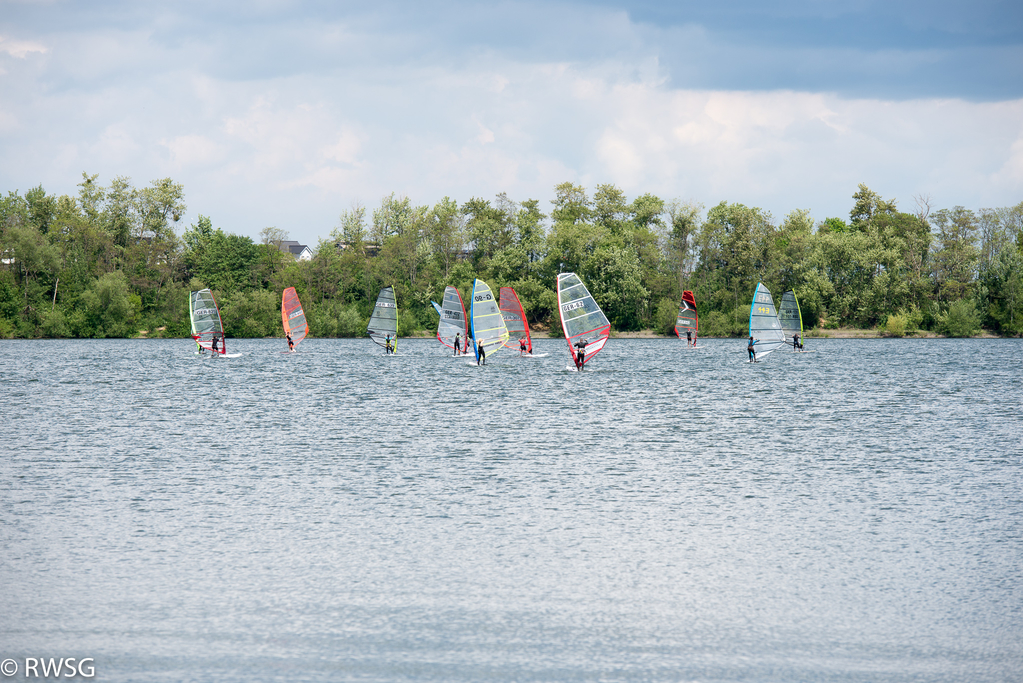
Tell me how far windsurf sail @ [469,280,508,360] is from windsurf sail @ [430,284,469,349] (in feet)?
18.8

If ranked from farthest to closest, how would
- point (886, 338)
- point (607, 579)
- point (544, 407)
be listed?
point (886, 338) → point (544, 407) → point (607, 579)

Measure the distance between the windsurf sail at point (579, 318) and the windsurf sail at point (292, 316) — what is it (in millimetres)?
32774

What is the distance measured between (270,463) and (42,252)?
120m

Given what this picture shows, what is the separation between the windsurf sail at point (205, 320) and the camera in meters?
78.8

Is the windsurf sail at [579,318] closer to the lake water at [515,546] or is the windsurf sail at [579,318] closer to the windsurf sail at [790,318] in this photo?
the lake water at [515,546]

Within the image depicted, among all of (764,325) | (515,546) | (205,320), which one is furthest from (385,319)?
(515,546)

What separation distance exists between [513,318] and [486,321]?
20.2 feet

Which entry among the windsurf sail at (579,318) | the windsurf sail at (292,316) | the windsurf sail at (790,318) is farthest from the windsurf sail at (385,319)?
the windsurf sail at (790,318)

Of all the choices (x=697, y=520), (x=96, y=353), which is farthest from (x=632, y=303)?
(x=697, y=520)

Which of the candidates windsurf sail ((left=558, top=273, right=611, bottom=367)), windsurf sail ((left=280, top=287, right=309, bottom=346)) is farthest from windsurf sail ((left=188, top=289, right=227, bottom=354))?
windsurf sail ((left=558, top=273, right=611, bottom=367))

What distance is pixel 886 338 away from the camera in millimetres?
123250

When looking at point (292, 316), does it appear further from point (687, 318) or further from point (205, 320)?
point (687, 318)

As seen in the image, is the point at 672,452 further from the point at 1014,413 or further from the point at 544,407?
the point at 1014,413

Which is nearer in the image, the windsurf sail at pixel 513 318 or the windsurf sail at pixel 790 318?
the windsurf sail at pixel 513 318
